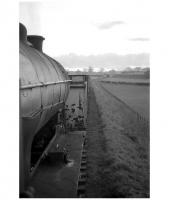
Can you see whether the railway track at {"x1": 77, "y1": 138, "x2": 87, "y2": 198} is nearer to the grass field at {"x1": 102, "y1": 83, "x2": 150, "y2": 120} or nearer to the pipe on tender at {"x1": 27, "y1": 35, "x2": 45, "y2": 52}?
the pipe on tender at {"x1": 27, "y1": 35, "x2": 45, "y2": 52}

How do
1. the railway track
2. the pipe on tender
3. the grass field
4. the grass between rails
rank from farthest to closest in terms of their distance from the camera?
1. the grass field
2. the pipe on tender
3. the grass between rails
4. the railway track

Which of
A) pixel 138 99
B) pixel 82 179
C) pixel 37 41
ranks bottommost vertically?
pixel 82 179

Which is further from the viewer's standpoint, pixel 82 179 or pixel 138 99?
pixel 138 99

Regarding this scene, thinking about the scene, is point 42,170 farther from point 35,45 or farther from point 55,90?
point 35,45

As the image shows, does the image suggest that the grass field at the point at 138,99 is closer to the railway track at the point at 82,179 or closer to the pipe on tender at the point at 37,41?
the railway track at the point at 82,179

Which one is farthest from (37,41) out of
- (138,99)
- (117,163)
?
(138,99)

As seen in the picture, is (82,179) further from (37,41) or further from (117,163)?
(37,41)

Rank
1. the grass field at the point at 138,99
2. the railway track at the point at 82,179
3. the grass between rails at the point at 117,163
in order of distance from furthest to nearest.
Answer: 1. the grass field at the point at 138,99
2. the grass between rails at the point at 117,163
3. the railway track at the point at 82,179

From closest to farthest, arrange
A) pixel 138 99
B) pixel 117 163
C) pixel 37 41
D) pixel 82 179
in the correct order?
pixel 82 179, pixel 117 163, pixel 37 41, pixel 138 99

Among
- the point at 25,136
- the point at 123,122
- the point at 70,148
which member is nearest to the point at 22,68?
the point at 25,136

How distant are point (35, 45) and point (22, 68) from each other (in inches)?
163

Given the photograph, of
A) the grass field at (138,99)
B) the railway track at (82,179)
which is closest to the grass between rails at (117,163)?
the railway track at (82,179)

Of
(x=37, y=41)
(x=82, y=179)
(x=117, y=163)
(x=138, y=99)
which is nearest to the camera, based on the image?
(x=82, y=179)

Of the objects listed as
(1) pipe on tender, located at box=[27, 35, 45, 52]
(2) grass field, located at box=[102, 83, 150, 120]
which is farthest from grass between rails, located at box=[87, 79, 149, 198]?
(2) grass field, located at box=[102, 83, 150, 120]
